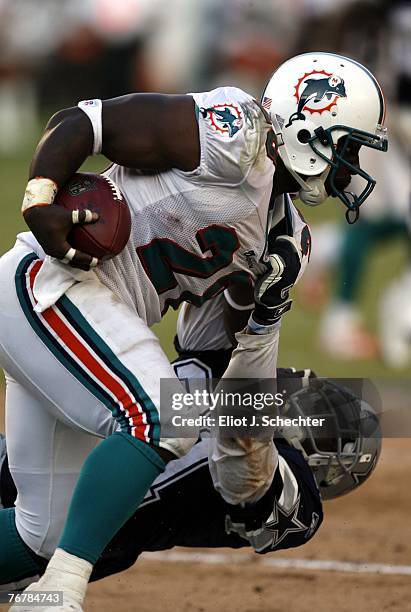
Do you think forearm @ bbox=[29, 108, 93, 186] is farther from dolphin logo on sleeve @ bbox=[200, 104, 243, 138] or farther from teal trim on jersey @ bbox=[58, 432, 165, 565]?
teal trim on jersey @ bbox=[58, 432, 165, 565]

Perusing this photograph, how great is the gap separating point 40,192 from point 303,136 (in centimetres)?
91

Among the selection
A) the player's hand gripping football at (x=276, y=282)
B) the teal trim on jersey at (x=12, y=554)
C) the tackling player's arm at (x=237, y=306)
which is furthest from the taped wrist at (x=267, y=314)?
the teal trim on jersey at (x=12, y=554)

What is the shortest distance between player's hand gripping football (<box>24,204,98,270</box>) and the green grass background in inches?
195

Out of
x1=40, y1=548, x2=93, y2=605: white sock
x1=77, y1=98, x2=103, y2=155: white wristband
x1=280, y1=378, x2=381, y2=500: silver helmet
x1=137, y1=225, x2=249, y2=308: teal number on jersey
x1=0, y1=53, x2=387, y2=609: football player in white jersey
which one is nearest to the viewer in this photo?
x1=40, y1=548, x2=93, y2=605: white sock

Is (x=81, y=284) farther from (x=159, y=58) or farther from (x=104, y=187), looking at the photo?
(x=159, y=58)

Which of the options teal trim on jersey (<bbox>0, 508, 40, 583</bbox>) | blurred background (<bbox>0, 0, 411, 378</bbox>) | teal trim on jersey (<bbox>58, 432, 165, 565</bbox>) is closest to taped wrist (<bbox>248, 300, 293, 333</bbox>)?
teal trim on jersey (<bbox>58, 432, 165, 565</bbox>)

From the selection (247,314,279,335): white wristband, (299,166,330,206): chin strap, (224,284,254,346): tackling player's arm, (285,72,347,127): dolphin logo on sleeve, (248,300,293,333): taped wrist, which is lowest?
(224,284,254,346): tackling player's arm

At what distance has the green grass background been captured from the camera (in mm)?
9656

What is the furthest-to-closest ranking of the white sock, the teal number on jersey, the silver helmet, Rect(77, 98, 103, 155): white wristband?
1. the silver helmet
2. the teal number on jersey
3. Rect(77, 98, 103, 155): white wristband
4. the white sock

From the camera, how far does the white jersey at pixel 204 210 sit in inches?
151

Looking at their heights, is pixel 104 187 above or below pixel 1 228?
above

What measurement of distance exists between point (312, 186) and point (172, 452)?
1044 mm

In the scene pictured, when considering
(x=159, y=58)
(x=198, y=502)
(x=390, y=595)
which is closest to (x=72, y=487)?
(x=198, y=502)

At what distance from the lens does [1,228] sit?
14195 millimetres
